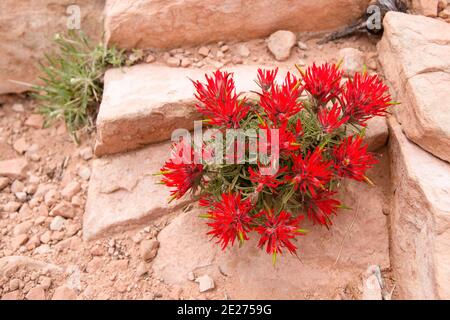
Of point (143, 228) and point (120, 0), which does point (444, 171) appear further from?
point (120, 0)

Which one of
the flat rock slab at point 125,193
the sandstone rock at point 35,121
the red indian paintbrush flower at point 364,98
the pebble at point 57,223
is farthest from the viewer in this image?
the sandstone rock at point 35,121

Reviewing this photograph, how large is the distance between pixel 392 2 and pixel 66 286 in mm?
2777

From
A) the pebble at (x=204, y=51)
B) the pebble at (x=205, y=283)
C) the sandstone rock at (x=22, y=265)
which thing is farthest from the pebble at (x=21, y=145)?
the pebble at (x=205, y=283)

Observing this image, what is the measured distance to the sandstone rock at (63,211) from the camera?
311 cm

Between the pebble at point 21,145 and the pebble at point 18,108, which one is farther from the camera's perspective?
the pebble at point 18,108

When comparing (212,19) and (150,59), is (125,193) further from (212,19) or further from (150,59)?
(212,19)

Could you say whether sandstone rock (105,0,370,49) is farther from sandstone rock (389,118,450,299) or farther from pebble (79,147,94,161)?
sandstone rock (389,118,450,299)

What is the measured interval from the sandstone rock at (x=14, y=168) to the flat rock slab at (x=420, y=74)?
257cm

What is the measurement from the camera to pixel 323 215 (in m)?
2.52

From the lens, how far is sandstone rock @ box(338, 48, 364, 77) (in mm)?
3199

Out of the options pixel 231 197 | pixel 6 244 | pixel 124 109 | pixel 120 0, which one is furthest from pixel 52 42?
pixel 231 197

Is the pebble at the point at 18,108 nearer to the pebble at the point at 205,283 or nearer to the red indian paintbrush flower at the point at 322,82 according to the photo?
the pebble at the point at 205,283

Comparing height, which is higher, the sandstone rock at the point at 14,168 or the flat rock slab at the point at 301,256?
the sandstone rock at the point at 14,168

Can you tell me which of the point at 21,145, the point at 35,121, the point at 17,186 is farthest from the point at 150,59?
the point at 17,186
